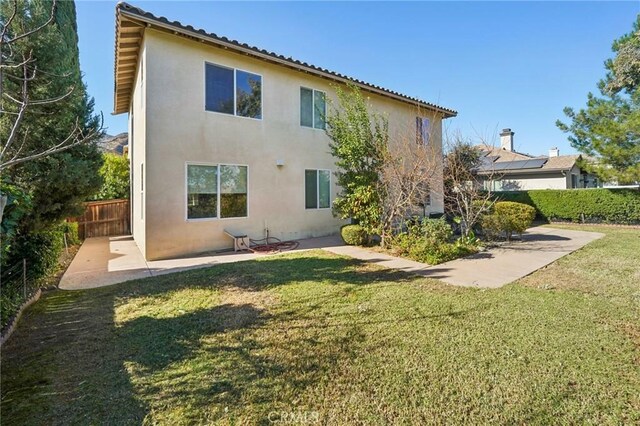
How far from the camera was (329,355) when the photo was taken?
3.81 meters

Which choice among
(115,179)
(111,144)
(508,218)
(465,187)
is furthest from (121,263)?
(508,218)

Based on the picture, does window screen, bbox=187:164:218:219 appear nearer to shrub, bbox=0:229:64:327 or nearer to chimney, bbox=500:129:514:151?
shrub, bbox=0:229:64:327

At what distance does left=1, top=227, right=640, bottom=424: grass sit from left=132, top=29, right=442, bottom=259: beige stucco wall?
350cm

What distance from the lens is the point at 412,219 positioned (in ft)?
35.4

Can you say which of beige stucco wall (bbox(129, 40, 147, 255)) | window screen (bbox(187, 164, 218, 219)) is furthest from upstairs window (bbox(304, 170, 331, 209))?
beige stucco wall (bbox(129, 40, 147, 255))

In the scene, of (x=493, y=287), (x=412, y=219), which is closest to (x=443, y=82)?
(x=412, y=219)

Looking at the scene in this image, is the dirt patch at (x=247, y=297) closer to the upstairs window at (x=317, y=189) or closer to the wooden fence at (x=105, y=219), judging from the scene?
the upstairs window at (x=317, y=189)

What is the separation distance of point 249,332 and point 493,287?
5003 mm

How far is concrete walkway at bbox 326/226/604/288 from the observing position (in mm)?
7133

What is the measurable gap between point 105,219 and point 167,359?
14275mm

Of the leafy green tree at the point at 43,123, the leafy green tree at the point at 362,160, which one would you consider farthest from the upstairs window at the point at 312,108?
the leafy green tree at the point at 43,123

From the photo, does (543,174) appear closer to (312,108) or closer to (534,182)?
(534,182)

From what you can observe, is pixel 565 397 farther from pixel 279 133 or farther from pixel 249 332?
pixel 279 133

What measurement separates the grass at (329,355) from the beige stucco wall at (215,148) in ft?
11.5
